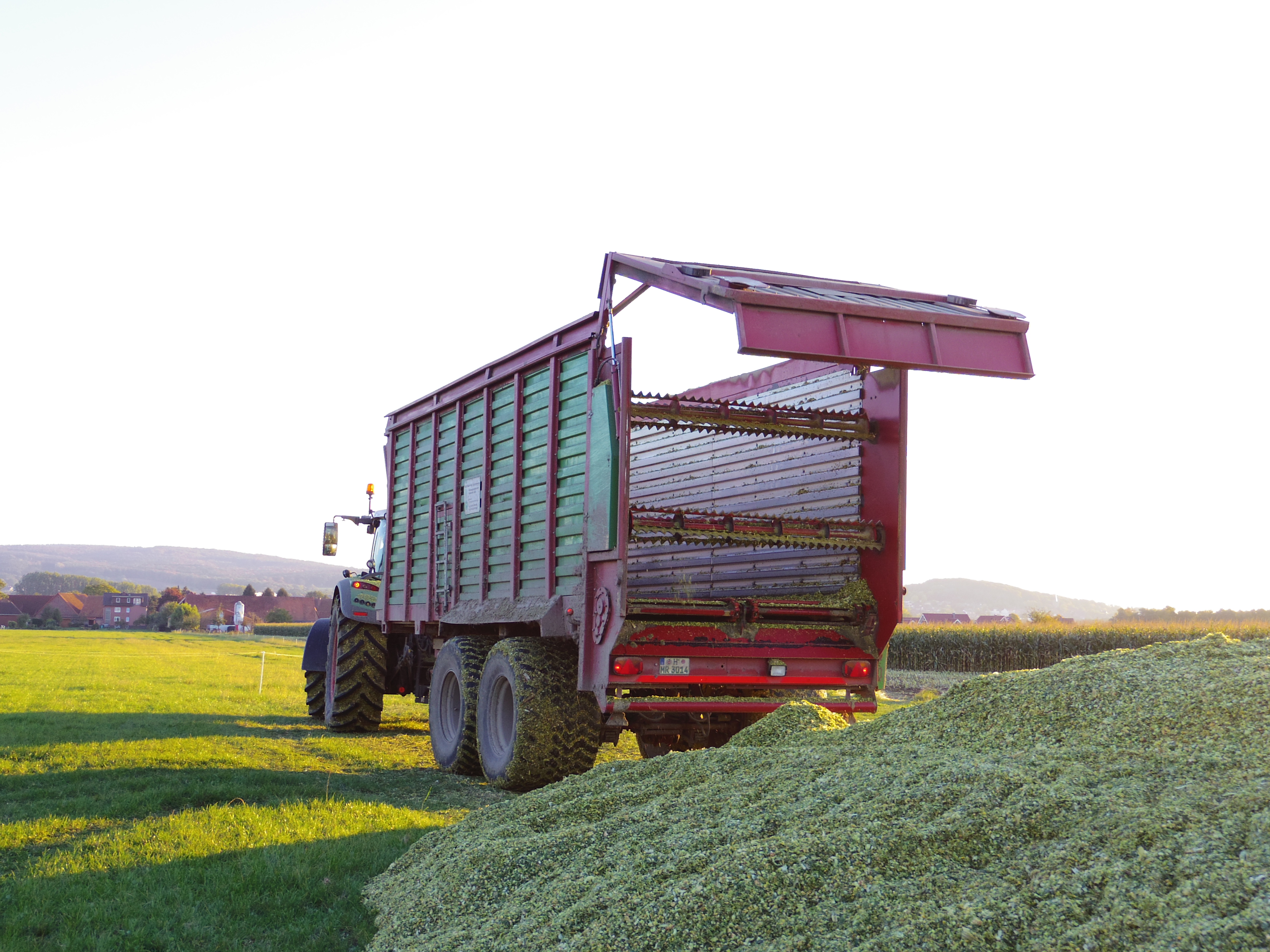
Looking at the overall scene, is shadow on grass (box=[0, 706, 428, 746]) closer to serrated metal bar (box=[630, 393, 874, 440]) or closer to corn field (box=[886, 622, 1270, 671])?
serrated metal bar (box=[630, 393, 874, 440])

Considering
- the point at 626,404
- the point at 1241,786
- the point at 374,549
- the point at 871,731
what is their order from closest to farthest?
1. the point at 1241,786
2. the point at 871,731
3. the point at 626,404
4. the point at 374,549

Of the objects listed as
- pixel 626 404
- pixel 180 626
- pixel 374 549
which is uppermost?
pixel 626 404

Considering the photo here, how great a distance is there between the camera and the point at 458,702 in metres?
9.13

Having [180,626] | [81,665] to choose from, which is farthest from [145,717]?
[180,626]

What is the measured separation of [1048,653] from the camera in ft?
97.2

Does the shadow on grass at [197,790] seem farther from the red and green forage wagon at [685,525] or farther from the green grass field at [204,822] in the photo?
the red and green forage wagon at [685,525]

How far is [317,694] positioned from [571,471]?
7637 millimetres

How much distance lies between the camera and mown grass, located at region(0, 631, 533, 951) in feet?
14.5

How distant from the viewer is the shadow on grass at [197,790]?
6.79 metres

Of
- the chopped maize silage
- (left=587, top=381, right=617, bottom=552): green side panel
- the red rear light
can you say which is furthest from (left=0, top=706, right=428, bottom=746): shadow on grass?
the chopped maize silage

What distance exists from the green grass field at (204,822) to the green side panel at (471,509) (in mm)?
1620

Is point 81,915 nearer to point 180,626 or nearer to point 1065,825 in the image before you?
point 1065,825

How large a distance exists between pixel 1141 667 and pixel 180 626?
104109mm

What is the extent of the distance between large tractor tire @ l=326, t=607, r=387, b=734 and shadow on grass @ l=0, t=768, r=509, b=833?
3.16 m
